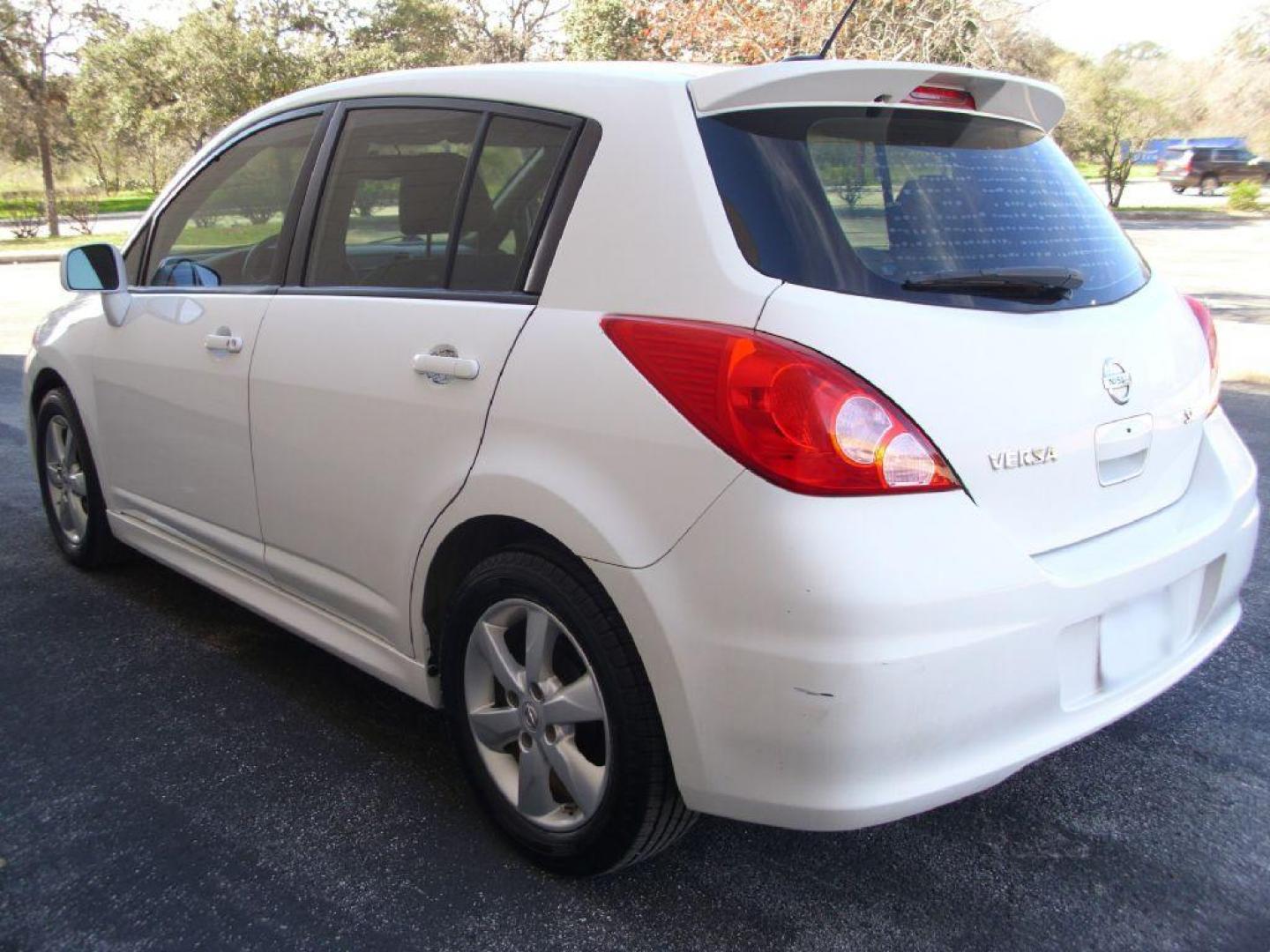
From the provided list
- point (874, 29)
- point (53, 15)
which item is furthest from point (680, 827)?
point (53, 15)

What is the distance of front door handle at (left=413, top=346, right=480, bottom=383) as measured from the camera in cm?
243

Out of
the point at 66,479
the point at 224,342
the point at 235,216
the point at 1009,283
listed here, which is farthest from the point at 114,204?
the point at 1009,283

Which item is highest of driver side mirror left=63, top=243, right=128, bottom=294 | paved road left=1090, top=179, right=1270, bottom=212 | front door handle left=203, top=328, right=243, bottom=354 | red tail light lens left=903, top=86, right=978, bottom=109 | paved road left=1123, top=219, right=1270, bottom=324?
red tail light lens left=903, top=86, right=978, bottom=109

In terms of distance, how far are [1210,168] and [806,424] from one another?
4414 cm

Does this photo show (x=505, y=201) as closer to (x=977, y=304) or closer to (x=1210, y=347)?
(x=977, y=304)

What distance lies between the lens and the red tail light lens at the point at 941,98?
2336mm

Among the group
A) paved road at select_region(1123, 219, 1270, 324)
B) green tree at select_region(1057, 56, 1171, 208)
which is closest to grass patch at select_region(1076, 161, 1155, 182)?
green tree at select_region(1057, 56, 1171, 208)

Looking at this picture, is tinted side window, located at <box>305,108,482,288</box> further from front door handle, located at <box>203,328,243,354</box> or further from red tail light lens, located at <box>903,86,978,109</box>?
red tail light lens, located at <box>903,86,978,109</box>

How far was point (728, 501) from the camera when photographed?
195 centimetres

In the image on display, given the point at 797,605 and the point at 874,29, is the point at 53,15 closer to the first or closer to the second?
the point at 874,29

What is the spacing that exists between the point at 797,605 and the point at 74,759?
7.12ft

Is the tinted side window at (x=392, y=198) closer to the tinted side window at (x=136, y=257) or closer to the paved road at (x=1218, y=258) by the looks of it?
the tinted side window at (x=136, y=257)

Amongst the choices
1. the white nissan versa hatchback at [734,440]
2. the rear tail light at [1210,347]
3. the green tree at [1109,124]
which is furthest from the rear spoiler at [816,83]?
the green tree at [1109,124]

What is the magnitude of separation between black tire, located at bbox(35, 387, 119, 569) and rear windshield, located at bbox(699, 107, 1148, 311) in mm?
2970
